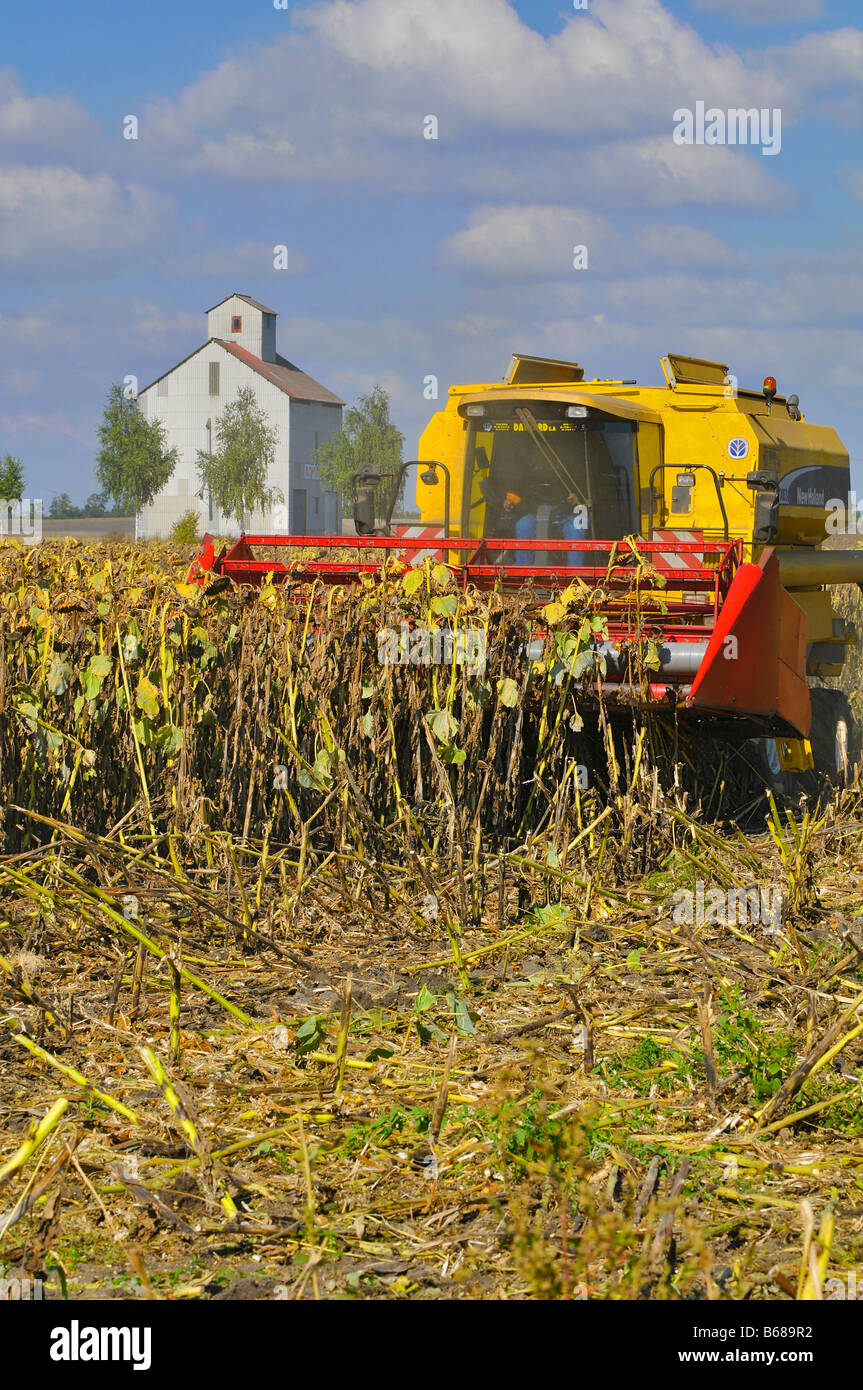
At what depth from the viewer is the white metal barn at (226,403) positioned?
5941cm

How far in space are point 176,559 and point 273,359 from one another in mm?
51879

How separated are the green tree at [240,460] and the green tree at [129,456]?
1.95 metres

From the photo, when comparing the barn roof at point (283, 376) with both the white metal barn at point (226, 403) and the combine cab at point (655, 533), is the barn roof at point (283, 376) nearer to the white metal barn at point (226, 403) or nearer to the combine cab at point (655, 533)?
the white metal barn at point (226, 403)

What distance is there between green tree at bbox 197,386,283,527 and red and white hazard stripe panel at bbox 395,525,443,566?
47247 mm

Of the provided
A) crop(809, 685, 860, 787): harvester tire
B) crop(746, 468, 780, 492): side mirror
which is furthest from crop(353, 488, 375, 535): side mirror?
Answer: crop(809, 685, 860, 787): harvester tire

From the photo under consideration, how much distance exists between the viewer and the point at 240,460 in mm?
56906

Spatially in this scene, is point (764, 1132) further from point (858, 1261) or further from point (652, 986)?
point (652, 986)

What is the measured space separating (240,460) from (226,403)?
4321 mm

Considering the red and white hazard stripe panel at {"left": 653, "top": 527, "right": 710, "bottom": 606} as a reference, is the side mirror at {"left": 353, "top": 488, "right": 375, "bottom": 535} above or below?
above
